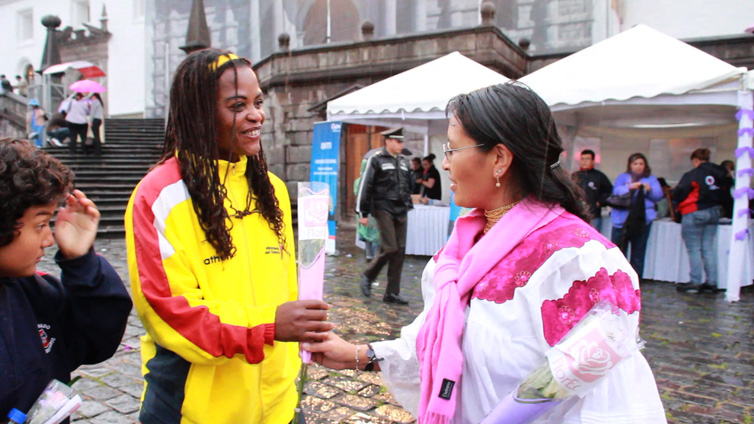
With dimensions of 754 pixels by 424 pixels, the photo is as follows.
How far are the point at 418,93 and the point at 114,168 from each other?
33.1 ft

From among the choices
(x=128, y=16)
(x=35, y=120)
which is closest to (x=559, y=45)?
(x=35, y=120)

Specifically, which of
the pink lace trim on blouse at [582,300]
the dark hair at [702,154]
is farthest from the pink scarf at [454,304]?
the dark hair at [702,154]

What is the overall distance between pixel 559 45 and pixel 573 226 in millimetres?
16148

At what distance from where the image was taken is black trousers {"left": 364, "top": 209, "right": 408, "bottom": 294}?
634 cm

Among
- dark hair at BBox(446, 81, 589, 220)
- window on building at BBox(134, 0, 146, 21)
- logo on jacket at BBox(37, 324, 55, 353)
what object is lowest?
logo on jacket at BBox(37, 324, 55, 353)

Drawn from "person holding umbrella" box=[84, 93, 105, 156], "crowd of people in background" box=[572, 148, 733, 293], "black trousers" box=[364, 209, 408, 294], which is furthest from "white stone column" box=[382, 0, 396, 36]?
"black trousers" box=[364, 209, 408, 294]

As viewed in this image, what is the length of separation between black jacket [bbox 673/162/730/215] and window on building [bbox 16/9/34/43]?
113ft

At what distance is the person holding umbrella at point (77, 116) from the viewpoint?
46.5ft

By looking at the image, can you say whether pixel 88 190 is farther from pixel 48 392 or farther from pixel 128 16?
pixel 128 16

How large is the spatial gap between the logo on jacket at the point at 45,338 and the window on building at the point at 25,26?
36162 mm

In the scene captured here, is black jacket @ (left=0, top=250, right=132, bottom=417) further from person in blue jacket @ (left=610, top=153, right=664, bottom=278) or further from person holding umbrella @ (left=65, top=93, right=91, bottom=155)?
person holding umbrella @ (left=65, top=93, right=91, bottom=155)

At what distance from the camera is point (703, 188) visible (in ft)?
23.1

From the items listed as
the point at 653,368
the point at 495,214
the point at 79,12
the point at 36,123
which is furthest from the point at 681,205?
the point at 79,12

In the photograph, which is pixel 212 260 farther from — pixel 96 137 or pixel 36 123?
pixel 36 123
